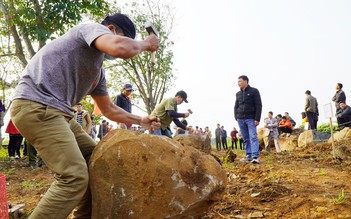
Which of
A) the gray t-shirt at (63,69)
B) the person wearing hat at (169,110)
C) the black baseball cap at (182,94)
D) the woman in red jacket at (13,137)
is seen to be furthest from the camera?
the woman in red jacket at (13,137)

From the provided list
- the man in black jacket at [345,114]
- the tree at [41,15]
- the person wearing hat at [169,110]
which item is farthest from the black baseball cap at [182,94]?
the man in black jacket at [345,114]

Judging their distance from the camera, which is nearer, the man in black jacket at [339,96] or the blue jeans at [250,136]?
the blue jeans at [250,136]

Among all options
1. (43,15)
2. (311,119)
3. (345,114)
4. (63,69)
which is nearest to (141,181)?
(63,69)

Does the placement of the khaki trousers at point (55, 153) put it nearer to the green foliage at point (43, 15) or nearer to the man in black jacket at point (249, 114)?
the man in black jacket at point (249, 114)

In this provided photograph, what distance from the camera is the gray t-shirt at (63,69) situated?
2193 millimetres

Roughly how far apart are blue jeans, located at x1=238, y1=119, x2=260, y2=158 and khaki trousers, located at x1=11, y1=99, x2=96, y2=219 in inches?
209

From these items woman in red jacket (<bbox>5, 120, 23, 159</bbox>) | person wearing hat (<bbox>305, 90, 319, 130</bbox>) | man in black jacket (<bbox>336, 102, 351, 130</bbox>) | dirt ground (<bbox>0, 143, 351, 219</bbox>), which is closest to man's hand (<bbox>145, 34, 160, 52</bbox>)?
dirt ground (<bbox>0, 143, 351, 219</bbox>)

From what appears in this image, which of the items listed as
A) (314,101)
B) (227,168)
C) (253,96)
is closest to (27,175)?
(227,168)

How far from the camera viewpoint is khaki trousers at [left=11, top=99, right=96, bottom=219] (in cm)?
209

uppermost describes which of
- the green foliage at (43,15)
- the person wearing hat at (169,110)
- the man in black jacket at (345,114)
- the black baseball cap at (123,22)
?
the green foliage at (43,15)

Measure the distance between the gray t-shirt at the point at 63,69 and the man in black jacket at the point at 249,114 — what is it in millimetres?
5203

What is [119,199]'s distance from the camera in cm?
248

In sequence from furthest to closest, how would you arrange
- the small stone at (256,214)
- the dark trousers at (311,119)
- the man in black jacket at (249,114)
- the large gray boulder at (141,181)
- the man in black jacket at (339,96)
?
1. the dark trousers at (311,119)
2. the man in black jacket at (339,96)
3. the man in black jacket at (249,114)
4. the small stone at (256,214)
5. the large gray boulder at (141,181)

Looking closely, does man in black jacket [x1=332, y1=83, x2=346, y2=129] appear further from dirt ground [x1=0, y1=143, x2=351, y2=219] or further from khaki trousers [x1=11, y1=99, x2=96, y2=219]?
khaki trousers [x1=11, y1=99, x2=96, y2=219]
